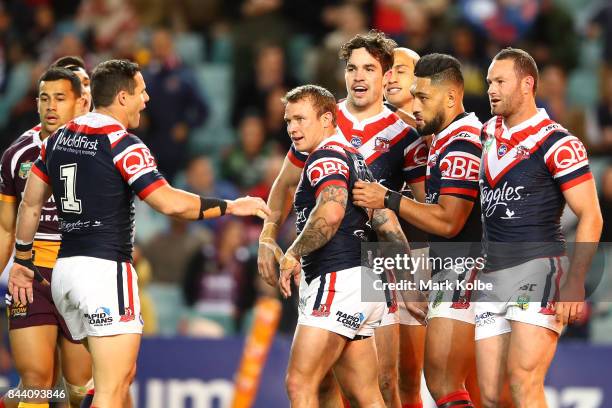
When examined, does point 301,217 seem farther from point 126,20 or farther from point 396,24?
point 126,20

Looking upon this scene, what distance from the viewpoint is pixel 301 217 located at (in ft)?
23.6

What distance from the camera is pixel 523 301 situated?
270 inches

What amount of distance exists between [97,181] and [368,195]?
5.46ft

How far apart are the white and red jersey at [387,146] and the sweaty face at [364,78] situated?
0.44 feet

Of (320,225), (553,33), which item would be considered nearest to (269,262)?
(320,225)

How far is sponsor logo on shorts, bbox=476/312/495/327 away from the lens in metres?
7.00

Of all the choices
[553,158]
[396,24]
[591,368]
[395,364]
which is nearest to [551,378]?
[591,368]

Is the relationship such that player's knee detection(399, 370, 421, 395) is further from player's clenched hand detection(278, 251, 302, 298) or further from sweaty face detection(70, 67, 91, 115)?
sweaty face detection(70, 67, 91, 115)

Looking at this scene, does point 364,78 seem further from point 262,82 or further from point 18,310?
point 262,82

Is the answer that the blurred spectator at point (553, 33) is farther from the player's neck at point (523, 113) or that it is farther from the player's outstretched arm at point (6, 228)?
the player's outstretched arm at point (6, 228)

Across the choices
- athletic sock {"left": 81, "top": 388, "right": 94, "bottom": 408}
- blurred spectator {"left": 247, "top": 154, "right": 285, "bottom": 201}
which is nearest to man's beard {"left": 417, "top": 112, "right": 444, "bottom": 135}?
athletic sock {"left": 81, "top": 388, "right": 94, "bottom": 408}

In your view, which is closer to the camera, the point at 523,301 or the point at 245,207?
the point at 523,301

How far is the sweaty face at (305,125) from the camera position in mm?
7070

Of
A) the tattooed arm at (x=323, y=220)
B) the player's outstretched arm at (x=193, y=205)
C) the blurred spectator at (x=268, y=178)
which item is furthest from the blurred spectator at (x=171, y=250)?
the tattooed arm at (x=323, y=220)
